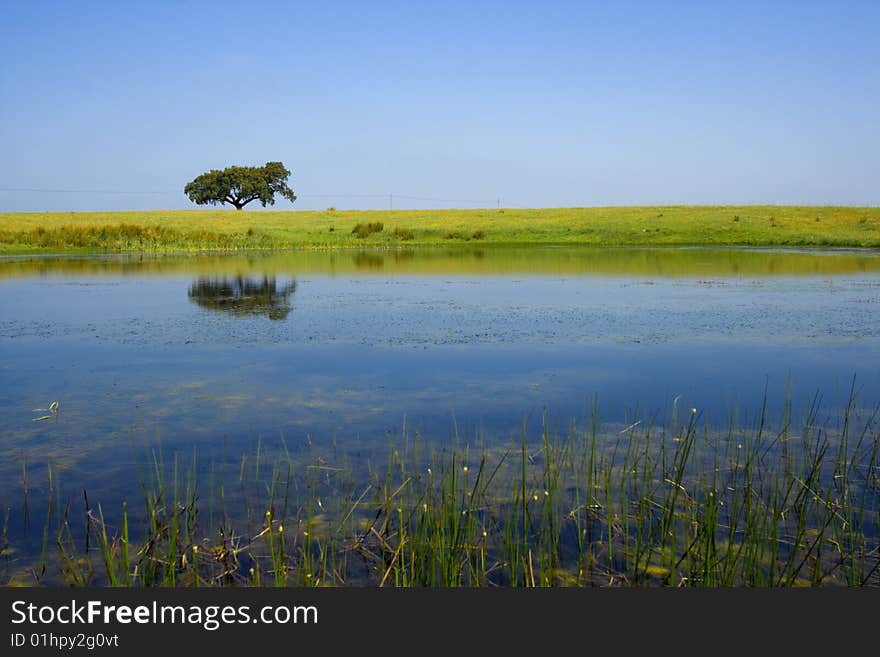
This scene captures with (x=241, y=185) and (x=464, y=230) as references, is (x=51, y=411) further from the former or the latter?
(x=241, y=185)

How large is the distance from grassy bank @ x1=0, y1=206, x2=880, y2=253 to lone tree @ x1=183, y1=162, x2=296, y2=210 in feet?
29.7

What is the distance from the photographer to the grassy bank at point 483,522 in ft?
14.3

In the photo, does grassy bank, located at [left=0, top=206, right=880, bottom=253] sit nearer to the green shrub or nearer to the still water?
the green shrub

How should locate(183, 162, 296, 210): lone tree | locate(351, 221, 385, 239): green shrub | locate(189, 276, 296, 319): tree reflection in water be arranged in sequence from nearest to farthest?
locate(189, 276, 296, 319): tree reflection in water
locate(351, 221, 385, 239): green shrub
locate(183, 162, 296, 210): lone tree

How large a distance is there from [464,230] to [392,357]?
37.7m

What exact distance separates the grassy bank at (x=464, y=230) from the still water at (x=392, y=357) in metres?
17.8

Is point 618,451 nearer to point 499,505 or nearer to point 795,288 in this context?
point 499,505

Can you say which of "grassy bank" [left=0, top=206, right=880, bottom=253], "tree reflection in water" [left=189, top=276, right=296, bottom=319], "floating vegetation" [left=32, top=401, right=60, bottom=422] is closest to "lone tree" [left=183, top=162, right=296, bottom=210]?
"grassy bank" [left=0, top=206, right=880, bottom=253]

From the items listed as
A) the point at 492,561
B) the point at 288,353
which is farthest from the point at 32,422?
the point at 492,561

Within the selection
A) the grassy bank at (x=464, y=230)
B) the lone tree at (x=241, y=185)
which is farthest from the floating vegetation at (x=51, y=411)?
the lone tree at (x=241, y=185)

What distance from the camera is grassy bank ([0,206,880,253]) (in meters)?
38.4

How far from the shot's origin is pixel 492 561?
4594 mm

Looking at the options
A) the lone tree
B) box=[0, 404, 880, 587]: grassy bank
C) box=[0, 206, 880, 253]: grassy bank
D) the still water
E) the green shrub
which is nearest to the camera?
box=[0, 404, 880, 587]: grassy bank

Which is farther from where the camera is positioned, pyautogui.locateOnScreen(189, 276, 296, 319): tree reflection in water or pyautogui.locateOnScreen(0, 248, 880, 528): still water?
pyautogui.locateOnScreen(189, 276, 296, 319): tree reflection in water
